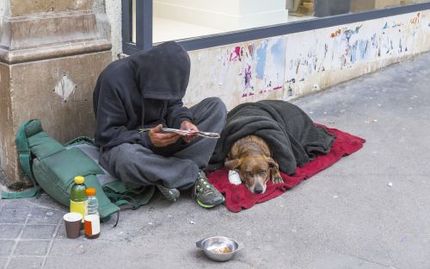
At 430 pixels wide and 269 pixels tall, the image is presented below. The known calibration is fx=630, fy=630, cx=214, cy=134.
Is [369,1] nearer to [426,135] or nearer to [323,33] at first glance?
[323,33]

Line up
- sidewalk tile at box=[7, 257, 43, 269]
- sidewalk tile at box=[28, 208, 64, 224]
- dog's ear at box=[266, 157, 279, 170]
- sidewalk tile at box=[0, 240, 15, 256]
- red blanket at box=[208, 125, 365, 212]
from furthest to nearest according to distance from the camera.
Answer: dog's ear at box=[266, 157, 279, 170]
red blanket at box=[208, 125, 365, 212]
sidewalk tile at box=[28, 208, 64, 224]
sidewalk tile at box=[0, 240, 15, 256]
sidewalk tile at box=[7, 257, 43, 269]

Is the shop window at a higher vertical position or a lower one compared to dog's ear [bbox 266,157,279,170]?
higher

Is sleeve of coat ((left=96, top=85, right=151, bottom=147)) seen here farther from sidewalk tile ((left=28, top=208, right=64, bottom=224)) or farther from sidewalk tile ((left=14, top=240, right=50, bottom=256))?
sidewalk tile ((left=14, top=240, right=50, bottom=256))

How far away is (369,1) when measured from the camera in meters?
6.75

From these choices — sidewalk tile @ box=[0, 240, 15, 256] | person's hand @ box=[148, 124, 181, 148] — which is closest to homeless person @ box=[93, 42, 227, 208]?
person's hand @ box=[148, 124, 181, 148]

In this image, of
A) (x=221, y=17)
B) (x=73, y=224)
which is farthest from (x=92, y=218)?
(x=221, y=17)

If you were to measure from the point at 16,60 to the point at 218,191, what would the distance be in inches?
58.7

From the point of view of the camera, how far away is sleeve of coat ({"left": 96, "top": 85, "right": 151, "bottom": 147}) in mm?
3852

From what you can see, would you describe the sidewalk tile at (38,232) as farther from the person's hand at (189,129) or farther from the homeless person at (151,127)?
the person's hand at (189,129)

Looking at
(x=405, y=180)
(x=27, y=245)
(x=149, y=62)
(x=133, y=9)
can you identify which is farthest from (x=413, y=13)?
(x=27, y=245)

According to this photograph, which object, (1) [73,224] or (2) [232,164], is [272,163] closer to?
(2) [232,164]

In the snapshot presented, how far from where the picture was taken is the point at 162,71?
12.3 ft

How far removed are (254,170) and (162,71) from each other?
3.00ft

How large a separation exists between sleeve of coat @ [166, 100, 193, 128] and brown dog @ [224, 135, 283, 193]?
46 centimetres
